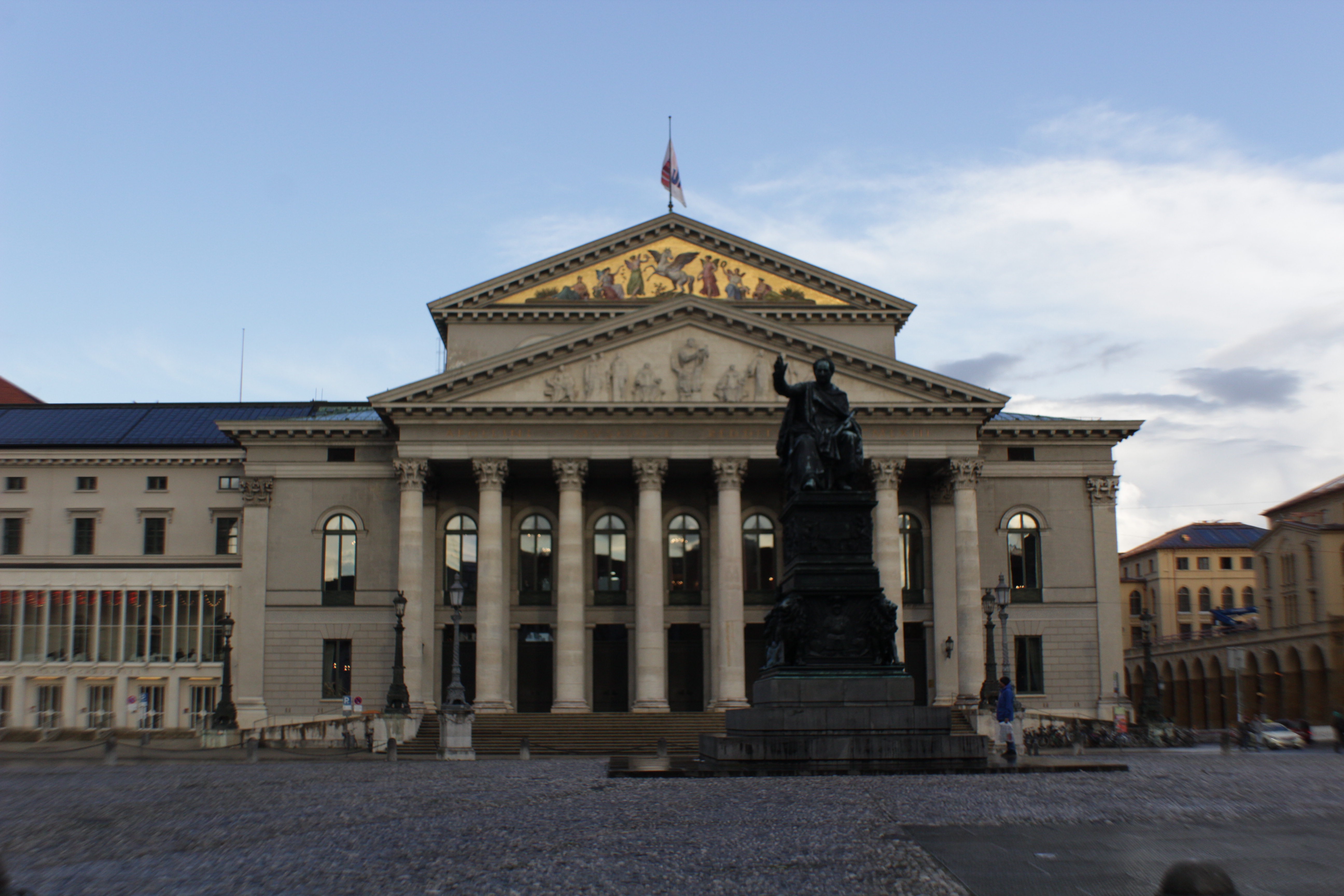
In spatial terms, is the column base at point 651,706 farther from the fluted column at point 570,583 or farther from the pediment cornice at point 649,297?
the pediment cornice at point 649,297

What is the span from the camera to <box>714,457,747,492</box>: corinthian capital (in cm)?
5462

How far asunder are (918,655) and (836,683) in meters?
38.7

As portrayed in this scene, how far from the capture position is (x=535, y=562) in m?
59.1

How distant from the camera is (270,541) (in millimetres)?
58000

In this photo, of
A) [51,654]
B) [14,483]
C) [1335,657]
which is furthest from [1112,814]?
[1335,657]

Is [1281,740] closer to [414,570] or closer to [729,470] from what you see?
[729,470]

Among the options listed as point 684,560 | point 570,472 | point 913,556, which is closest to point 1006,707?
point 570,472

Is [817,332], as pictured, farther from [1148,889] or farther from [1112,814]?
[1148,889]

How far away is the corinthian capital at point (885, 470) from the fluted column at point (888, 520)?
0.01 metres

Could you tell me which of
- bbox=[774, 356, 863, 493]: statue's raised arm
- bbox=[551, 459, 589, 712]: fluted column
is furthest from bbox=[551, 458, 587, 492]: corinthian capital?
bbox=[774, 356, 863, 493]: statue's raised arm

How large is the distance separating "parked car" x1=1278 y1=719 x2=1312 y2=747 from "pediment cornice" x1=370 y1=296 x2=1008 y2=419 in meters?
18.5

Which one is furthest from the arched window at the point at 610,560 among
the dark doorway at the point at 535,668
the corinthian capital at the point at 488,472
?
the corinthian capital at the point at 488,472

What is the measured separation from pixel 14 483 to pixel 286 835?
2215 inches

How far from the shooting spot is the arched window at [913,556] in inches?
2304
